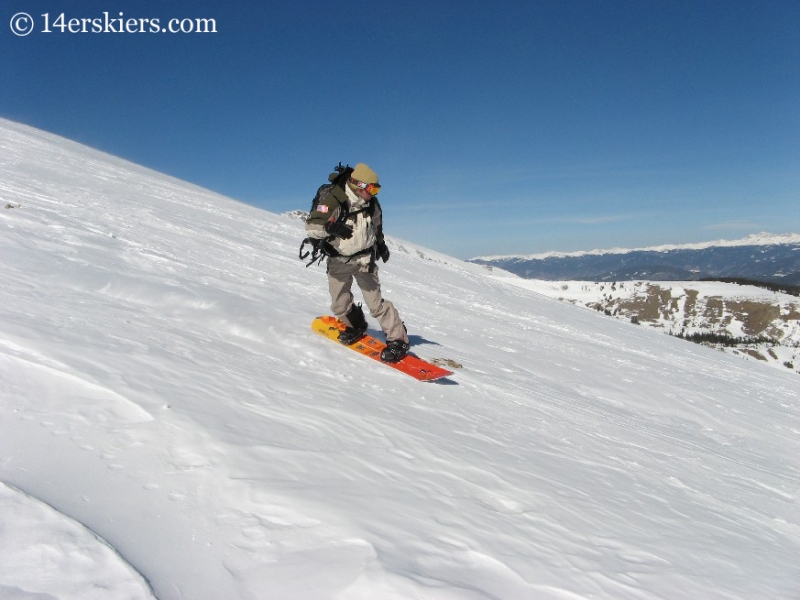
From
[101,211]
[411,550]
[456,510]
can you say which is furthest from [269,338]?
[101,211]

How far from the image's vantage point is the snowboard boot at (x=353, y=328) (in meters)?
8.23

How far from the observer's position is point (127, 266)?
988 centimetres

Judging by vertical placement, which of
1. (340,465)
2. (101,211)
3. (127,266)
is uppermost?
(101,211)

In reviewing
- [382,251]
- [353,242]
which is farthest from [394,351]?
[353,242]

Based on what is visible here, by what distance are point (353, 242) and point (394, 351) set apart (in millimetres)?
1822

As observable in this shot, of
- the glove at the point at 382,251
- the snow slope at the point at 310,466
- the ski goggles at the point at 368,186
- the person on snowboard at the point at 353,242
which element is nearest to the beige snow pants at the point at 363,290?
the person on snowboard at the point at 353,242

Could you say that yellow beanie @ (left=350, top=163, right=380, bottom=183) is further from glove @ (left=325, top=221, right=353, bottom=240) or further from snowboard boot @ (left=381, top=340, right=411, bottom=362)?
snowboard boot @ (left=381, top=340, right=411, bottom=362)

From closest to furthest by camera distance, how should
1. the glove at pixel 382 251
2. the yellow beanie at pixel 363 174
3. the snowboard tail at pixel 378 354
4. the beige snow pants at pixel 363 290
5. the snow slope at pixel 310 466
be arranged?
the snow slope at pixel 310 466 < the yellow beanie at pixel 363 174 < the snowboard tail at pixel 378 354 < the beige snow pants at pixel 363 290 < the glove at pixel 382 251

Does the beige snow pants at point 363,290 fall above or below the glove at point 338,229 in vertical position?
below

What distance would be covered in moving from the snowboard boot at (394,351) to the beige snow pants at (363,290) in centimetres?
9

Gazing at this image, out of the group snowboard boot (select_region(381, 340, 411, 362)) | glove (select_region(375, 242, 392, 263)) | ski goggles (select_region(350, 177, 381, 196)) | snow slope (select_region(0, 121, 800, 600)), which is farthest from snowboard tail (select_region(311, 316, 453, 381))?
ski goggles (select_region(350, 177, 381, 196))

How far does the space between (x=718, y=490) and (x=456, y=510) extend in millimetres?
4605

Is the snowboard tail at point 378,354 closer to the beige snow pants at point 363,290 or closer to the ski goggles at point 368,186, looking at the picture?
the beige snow pants at point 363,290

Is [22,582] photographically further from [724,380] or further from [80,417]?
[724,380]
